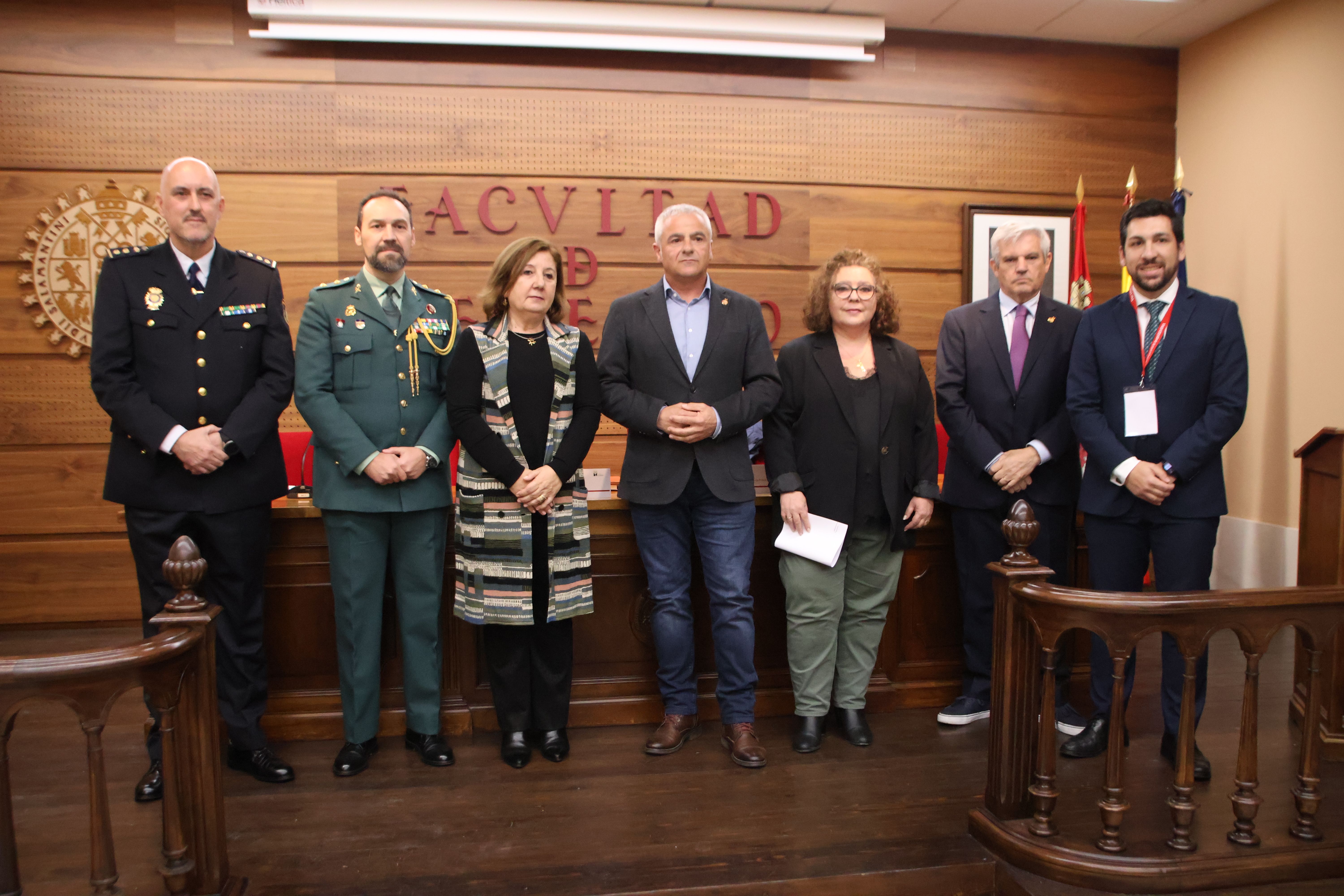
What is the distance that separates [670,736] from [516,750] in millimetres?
475

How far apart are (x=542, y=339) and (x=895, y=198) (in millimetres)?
2995

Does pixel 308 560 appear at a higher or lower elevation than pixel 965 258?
lower

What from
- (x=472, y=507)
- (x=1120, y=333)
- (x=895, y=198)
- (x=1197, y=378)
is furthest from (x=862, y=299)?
(x=895, y=198)

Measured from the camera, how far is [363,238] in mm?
2580

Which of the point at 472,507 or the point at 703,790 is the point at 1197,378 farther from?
the point at 472,507

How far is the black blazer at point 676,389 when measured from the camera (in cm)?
262

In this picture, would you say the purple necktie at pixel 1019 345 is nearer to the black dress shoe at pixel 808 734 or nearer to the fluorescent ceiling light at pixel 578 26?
the black dress shoe at pixel 808 734

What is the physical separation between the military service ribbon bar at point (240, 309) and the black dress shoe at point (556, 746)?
60.7 inches

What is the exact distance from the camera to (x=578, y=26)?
4344 mm

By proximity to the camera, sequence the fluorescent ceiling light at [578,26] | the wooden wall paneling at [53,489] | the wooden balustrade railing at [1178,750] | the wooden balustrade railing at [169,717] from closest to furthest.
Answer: the wooden balustrade railing at [169,717]
the wooden balustrade railing at [1178,750]
the fluorescent ceiling light at [578,26]
the wooden wall paneling at [53,489]

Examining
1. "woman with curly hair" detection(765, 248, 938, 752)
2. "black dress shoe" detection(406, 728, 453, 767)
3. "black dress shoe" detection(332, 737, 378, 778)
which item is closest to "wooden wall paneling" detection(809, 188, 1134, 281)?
"woman with curly hair" detection(765, 248, 938, 752)

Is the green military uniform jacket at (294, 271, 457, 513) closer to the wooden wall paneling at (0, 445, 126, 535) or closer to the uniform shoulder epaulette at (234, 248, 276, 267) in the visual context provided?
the uniform shoulder epaulette at (234, 248, 276, 267)

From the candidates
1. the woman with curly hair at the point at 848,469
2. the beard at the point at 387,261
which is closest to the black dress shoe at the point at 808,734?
the woman with curly hair at the point at 848,469

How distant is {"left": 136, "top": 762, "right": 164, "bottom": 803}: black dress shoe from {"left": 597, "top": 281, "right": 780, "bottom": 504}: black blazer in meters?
1.54
